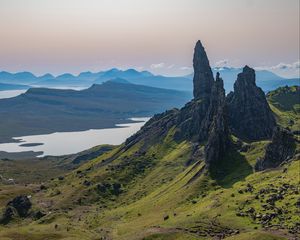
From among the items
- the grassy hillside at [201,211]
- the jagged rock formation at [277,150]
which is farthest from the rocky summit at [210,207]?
the jagged rock formation at [277,150]

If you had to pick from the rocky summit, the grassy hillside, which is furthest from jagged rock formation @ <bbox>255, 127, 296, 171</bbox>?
the grassy hillside

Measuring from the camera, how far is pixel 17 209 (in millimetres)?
192375

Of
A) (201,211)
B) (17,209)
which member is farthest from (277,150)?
(17,209)

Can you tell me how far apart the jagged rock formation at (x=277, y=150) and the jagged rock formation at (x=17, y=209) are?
10045 centimetres

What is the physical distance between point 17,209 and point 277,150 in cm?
11196

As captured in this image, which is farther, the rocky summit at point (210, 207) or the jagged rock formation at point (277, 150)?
the jagged rock formation at point (277, 150)

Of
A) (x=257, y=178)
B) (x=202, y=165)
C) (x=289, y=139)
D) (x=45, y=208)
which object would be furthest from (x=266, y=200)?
(x=45, y=208)

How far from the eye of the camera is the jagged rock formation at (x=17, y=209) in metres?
183

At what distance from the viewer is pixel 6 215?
184000 mm

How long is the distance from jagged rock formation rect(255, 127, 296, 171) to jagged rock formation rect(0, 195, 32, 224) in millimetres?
100446

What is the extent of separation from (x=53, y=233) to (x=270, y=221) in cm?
6883

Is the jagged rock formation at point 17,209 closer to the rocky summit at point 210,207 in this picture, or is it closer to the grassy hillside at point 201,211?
the rocky summit at point 210,207

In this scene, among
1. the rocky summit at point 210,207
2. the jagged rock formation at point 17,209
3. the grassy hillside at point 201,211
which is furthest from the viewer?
the jagged rock formation at point 17,209

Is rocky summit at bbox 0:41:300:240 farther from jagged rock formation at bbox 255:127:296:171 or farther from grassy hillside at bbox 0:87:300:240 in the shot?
jagged rock formation at bbox 255:127:296:171
